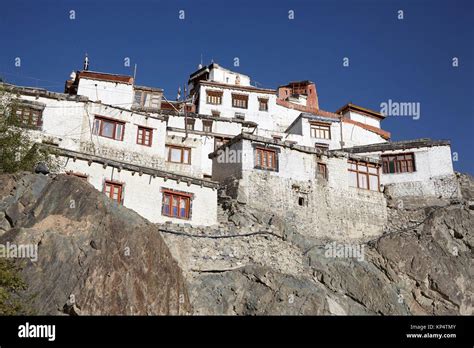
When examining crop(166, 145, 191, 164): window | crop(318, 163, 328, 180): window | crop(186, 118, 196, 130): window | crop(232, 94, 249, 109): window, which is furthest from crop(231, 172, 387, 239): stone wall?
crop(232, 94, 249, 109): window

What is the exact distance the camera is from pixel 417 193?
163 ft

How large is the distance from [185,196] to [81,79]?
2294 cm

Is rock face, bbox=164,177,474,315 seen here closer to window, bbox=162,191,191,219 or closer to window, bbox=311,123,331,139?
window, bbox=162,191,191,219

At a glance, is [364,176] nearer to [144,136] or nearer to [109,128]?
[144,136]

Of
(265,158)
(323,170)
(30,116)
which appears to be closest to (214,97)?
(323,170)

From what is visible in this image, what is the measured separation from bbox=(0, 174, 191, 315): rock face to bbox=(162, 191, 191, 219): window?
26.7 ft

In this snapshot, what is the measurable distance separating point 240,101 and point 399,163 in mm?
22583

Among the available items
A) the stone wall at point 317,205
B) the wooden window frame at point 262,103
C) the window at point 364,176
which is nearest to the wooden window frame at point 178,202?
the stone wall at point 317,205

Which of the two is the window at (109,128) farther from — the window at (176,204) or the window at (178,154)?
the window at (176,204)

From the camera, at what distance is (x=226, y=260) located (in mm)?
34250

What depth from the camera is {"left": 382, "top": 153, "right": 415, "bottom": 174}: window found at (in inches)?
1999

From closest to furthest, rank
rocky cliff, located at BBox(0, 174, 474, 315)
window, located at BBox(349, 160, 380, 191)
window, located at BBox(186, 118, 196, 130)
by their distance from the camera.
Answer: rocky cliff, located at BBox(0, 174, 474, 315)
window, located at BBox(349, 160, 380, 191)
window, located at BBox(186, 118, 196, 130)
